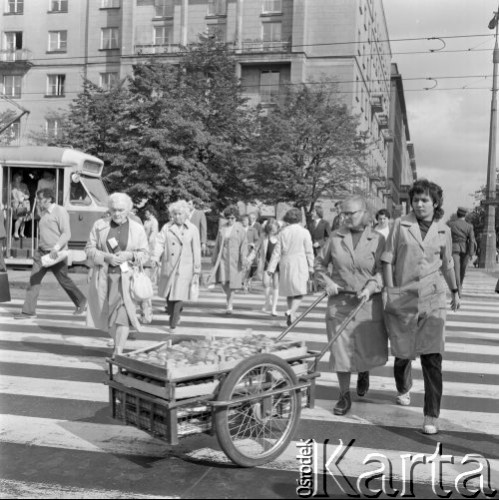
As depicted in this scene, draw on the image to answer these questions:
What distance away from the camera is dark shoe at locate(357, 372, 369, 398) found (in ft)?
20.0

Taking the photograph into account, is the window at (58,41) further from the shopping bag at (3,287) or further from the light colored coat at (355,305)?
the light colored coat at (355,305)

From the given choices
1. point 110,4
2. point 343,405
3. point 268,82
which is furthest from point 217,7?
point 343,405

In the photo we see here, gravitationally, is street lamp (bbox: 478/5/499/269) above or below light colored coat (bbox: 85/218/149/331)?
above

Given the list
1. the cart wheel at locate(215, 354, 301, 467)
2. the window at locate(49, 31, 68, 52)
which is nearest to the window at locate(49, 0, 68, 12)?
the window at locate(49, 31, 68, 52)

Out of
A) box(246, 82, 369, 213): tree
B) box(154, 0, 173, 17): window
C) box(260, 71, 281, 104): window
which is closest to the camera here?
box(246, 82, 369, 213): tree

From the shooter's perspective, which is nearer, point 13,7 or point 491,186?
point 13,7

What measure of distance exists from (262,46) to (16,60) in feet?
53.9

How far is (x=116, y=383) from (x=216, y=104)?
2972 cm

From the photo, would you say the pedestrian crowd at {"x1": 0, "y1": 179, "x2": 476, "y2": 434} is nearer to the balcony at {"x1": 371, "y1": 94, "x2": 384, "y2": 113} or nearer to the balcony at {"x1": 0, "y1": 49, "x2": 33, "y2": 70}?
the balcony at {"x1": 0, "y1": 49, "x2": 33, "y2": 70}

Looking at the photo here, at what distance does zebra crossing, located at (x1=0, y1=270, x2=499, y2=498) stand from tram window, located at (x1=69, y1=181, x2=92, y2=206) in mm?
9786

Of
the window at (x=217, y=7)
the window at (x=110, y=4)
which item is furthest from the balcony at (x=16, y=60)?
the window at (x=217, y=7)

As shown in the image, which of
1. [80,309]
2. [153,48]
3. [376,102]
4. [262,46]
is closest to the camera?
[80,309]

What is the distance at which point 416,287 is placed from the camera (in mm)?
5168

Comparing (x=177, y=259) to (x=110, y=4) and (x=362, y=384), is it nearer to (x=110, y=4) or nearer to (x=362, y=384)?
(x=362, y=384)
